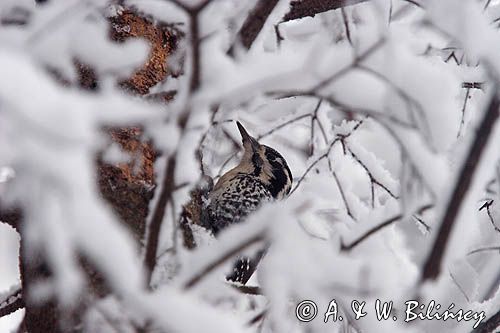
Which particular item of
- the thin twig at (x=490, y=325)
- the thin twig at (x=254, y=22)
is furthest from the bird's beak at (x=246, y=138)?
the thin twig at (x=254, y=22)

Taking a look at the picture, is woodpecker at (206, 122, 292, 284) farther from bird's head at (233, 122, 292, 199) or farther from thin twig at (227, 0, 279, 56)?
thin twig at (227, 0, 279, 56)

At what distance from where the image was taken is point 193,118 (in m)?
1.39

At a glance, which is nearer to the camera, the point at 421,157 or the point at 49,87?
the point at 49,87

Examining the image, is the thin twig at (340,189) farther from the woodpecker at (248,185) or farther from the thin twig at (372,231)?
the thin twig at (372,231)

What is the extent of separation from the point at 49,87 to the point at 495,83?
776mm

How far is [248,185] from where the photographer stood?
11.9ft

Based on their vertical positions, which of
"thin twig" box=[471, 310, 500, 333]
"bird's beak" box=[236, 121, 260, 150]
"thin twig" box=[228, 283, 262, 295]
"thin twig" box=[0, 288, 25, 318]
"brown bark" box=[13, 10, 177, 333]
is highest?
"brown bark" box=[13, 10, 177, 333]

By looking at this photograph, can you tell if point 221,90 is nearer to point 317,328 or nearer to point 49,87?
point 49,87

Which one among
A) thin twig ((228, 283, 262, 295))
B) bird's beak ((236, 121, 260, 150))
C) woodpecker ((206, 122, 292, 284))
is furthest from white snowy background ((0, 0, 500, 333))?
bird's beak ((236, 121, 260, 150))

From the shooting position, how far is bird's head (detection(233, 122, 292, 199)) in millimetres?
3635

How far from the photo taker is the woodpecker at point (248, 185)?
132 inches

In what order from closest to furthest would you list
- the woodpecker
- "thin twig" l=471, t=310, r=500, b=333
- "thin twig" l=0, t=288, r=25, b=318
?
1. "thin twig" l=471, t=310, r=500, b=333
2. "thin twig" l=0, t=288, r=25, b=318
3. the woodpecker

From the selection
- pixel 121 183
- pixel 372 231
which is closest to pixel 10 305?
pixel 121 183

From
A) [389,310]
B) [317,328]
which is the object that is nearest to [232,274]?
[317,328]
